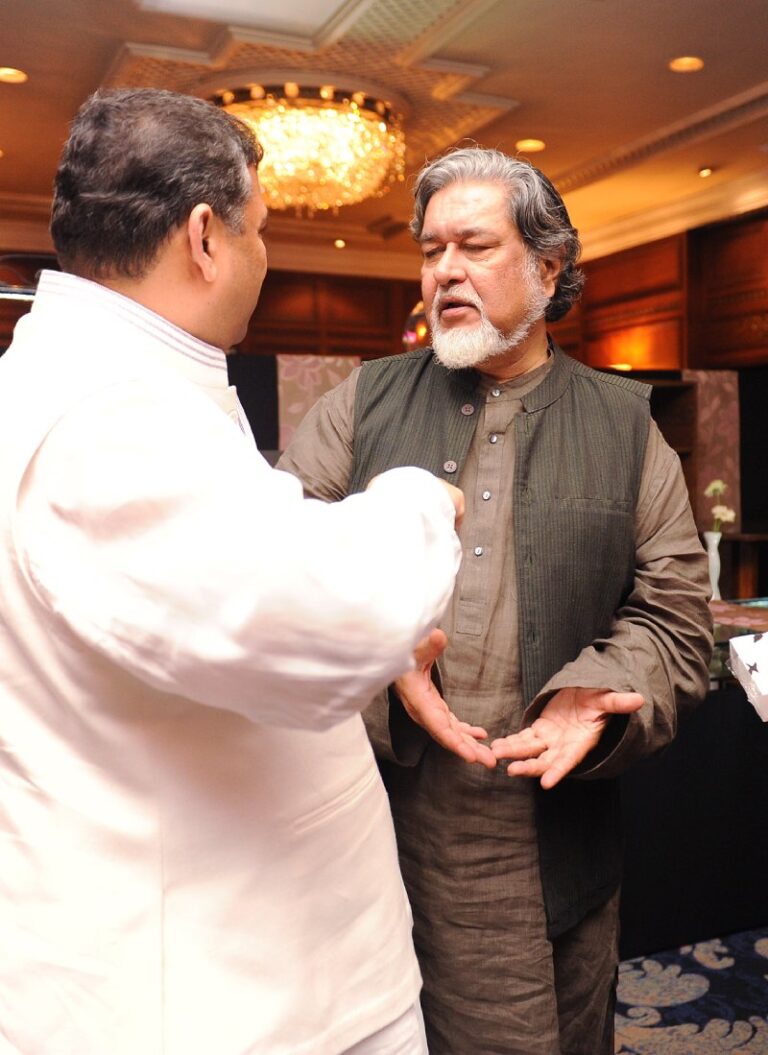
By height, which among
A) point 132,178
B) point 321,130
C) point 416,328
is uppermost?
point 321,130

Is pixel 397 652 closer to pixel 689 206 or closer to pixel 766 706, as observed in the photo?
pixel 766 706

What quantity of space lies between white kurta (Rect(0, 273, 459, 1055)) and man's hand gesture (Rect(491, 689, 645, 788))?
32cm

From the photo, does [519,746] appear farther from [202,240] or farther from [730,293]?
[730,293]

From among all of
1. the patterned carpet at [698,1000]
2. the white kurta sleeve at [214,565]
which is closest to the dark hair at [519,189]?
the white kurta sleeve at [214,565]

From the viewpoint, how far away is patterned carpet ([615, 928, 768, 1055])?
229 cm

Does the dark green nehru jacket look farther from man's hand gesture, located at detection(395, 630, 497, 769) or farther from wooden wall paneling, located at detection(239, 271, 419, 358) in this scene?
wooden wall paneling, located at detection(239, 271, 419, 358)

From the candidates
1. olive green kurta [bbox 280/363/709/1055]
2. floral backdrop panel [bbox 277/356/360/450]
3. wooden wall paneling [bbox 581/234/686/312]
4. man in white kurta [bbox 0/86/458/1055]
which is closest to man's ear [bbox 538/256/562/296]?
olive green kurta [bbox 280/363/709/1055]

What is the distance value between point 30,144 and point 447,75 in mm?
2907

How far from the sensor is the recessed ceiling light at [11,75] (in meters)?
5.34

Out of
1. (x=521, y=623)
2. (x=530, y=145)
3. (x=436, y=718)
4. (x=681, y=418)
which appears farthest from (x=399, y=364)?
(x=530, y=145)

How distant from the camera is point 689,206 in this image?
314 inches

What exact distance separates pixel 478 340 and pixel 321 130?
4.58 metres

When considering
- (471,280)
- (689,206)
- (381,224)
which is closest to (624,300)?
(689,206)

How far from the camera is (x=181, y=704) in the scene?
0.90 meters
